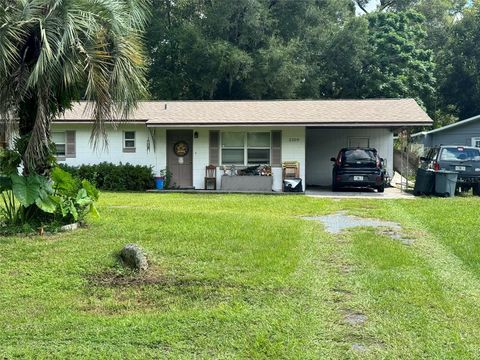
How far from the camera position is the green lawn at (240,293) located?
13.0ft

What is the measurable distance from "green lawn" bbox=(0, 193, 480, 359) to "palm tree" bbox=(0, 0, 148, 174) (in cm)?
214

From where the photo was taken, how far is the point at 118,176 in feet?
58.3

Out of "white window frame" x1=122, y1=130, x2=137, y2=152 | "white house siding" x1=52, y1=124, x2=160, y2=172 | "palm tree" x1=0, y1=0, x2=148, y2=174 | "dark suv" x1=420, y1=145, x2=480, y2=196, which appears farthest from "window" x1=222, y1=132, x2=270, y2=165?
"palm tree" x1=0, y1=0, x2=148, y2=174

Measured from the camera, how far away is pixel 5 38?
7680 millimetres

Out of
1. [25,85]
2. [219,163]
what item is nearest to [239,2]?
[219,163]

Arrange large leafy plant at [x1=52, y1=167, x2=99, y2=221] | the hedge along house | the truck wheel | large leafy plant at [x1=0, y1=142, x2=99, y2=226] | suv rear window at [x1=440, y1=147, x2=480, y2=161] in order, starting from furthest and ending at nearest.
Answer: the hedge along house
suv rear window at [x1=440, y1=147, x2=480, y2=161]
the truck wheel
large leafy plant at [x1=52, y1=167, x2=99, y2=221]
large leafy plant at [x1=0, y1=142, x2=99, y2=226]

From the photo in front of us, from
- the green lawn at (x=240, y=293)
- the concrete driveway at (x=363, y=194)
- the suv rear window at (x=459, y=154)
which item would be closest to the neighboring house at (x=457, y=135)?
the concrete driveway at (x=363, y=194)

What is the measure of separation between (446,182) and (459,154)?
1.71 m

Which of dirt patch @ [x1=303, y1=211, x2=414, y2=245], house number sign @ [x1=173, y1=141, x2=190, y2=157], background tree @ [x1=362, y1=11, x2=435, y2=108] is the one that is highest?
background tree @ [x1=362, y1=11, x2=435, y2=108]

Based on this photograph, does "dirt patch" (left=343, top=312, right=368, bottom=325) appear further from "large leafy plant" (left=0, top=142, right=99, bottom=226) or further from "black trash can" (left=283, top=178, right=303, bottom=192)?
"black trash can" (left=283, top=178, right=303, bottom=192)

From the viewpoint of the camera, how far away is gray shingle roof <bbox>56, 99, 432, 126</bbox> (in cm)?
1722

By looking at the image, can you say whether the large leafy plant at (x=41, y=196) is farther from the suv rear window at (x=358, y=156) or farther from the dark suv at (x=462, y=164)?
the dark suv at (x=462, y=164)

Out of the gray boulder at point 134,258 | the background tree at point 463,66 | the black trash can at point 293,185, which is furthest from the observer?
the background tree at point 463,66

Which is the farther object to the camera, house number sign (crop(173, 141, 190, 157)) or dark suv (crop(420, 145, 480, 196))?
house number sign (crop(173, 141, 190, 157))
